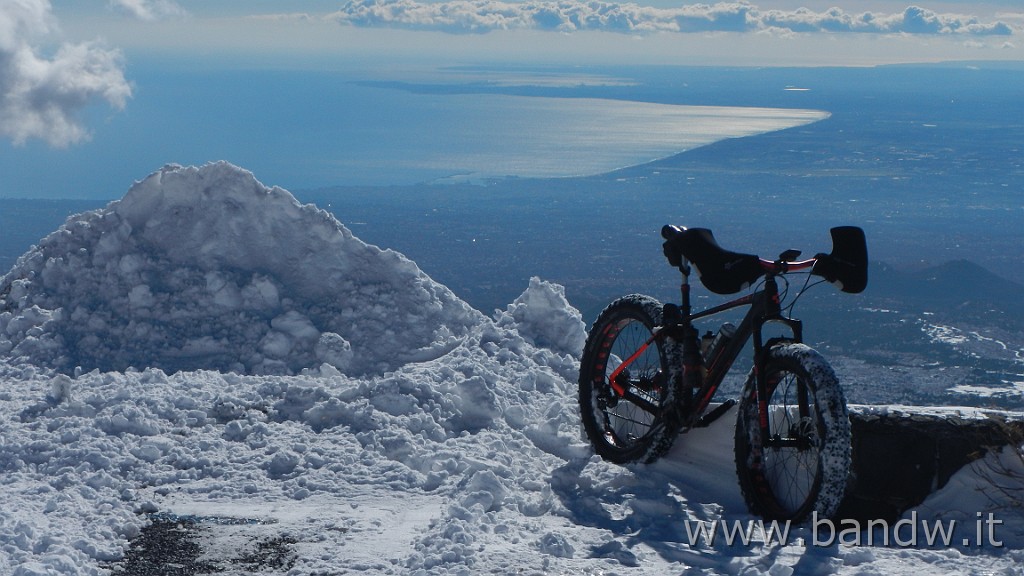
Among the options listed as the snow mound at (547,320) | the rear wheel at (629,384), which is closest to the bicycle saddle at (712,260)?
the rear wheel at (629,384)

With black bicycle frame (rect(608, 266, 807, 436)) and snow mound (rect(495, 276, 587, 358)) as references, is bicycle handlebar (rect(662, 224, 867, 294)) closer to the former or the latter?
black bicycle frame (rect(608, 266, 807, 436))

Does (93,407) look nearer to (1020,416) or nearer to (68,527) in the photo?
(68,527)

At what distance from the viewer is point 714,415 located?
5531 mm

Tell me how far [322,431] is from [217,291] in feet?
13.6

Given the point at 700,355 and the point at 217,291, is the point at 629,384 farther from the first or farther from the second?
the point at 217,291

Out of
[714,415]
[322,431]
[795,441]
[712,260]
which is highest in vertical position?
[712,260]

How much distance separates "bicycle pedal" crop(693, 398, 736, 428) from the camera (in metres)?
5.49

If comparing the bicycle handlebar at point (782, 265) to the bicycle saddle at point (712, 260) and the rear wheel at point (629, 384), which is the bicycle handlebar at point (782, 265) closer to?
the bicycle saddle at point (712, 260)

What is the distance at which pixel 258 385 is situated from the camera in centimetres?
737

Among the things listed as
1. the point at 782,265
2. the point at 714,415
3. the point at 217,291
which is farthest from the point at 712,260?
the point at 217,291

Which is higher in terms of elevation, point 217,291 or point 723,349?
point 723,349

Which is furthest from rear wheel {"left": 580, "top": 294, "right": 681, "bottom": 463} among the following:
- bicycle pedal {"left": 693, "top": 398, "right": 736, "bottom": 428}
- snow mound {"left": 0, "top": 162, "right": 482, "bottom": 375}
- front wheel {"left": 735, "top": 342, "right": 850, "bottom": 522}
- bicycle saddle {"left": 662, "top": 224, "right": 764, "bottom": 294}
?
snow mound {"left": 0, "top": 162, "right": 482, "bottom": 375}

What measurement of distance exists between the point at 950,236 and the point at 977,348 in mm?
79172

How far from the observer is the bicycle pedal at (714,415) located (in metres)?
5.49
